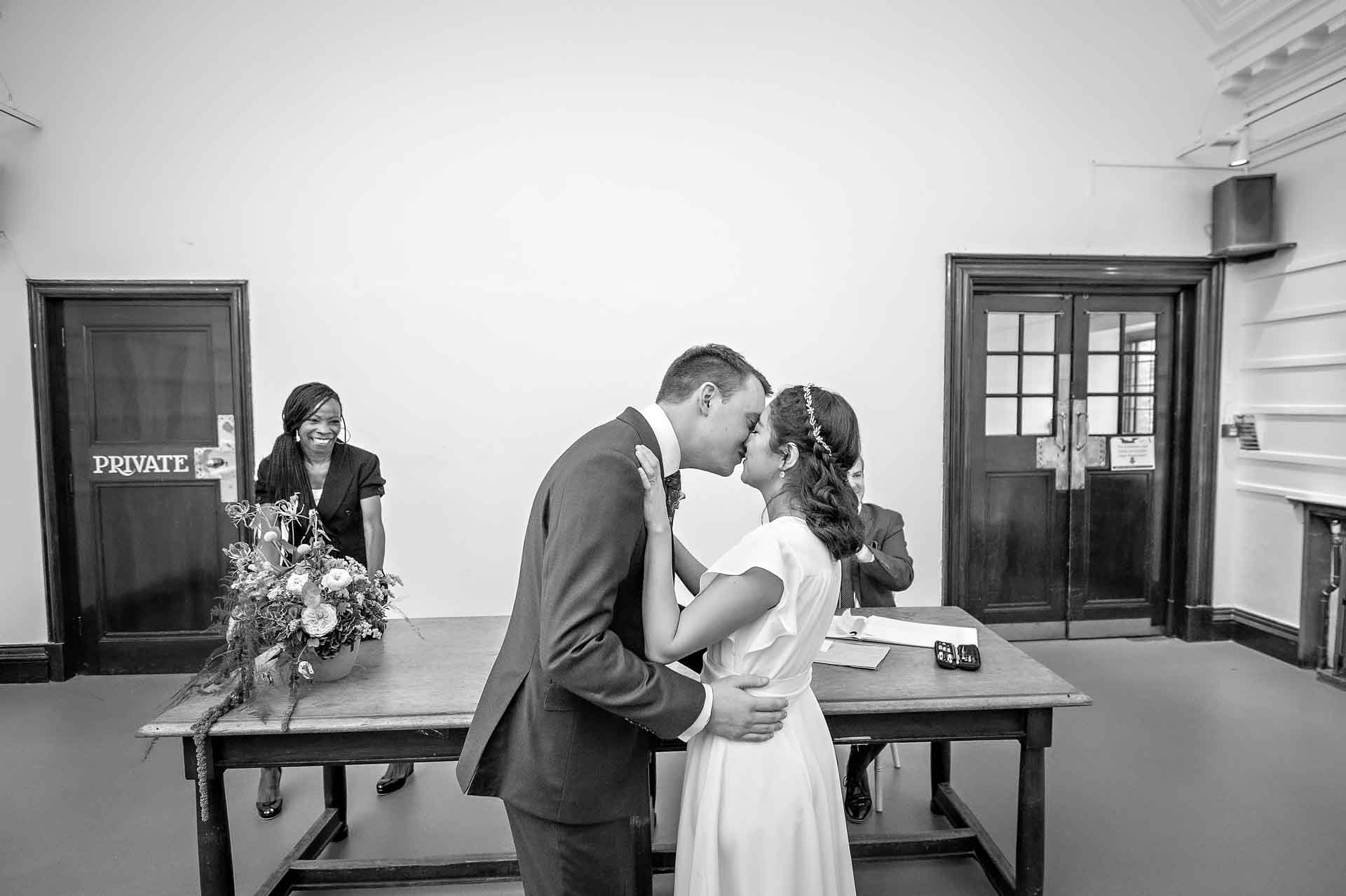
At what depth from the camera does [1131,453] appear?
5.29 m

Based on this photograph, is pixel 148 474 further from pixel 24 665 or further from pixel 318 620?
pixel 318 620

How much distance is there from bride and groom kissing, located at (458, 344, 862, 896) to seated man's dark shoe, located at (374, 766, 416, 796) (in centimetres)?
204

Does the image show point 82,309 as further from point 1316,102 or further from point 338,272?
point 1316,102

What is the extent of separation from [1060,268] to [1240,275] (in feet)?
4.17

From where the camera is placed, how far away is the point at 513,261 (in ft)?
15.3

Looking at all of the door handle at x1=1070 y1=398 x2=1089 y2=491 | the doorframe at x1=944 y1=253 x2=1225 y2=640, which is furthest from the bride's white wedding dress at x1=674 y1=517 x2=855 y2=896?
the door handle at x1=1070 y1=398 x2=1089 y2=491

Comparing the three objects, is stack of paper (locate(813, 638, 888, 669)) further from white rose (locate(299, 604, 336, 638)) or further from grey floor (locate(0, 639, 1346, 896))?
white rose (locate(299, 604, 336, 638))

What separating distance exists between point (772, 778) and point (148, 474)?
458 cm

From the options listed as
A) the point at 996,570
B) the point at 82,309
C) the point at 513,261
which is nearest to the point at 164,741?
the point at 82,309

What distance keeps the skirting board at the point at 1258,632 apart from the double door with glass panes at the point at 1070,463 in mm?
357

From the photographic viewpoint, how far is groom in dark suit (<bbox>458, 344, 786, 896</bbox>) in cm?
137

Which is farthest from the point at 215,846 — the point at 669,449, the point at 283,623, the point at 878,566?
the point at 878,566

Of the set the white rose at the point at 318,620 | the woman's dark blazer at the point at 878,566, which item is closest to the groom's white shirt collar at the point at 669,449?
the white rose at the point at 318,620

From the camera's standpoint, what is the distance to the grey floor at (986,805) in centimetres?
267
